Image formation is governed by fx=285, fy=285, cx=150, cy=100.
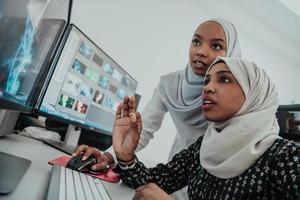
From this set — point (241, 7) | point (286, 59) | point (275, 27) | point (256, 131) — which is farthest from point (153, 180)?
point (286, 59)

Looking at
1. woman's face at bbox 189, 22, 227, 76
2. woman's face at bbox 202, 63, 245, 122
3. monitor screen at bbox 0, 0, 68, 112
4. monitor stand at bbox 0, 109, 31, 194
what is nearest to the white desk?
monitor stand at bbox 0, 109, 31, 194

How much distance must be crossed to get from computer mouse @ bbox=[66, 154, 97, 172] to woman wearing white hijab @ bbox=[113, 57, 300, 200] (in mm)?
86

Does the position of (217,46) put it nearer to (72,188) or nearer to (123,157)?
(123,157)

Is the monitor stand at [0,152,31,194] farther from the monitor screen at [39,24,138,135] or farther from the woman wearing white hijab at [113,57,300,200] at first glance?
the monitor screen at [39,24,138,135]

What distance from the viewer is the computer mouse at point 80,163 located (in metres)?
0.73

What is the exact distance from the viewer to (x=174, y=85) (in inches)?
47.5

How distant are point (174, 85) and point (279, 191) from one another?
707 millimetres

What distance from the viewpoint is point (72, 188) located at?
510 mm

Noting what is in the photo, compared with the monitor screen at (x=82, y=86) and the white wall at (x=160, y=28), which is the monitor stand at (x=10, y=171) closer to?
the monitor screen at (x=82, y=86)

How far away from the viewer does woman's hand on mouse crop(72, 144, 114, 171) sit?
813 mm

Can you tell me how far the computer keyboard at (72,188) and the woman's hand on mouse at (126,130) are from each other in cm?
22

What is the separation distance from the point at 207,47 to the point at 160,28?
1.86 meters

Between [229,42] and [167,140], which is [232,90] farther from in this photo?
[167,140]

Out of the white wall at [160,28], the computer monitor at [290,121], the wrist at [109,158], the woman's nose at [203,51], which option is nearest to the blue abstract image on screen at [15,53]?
the wrist at [109,158]
